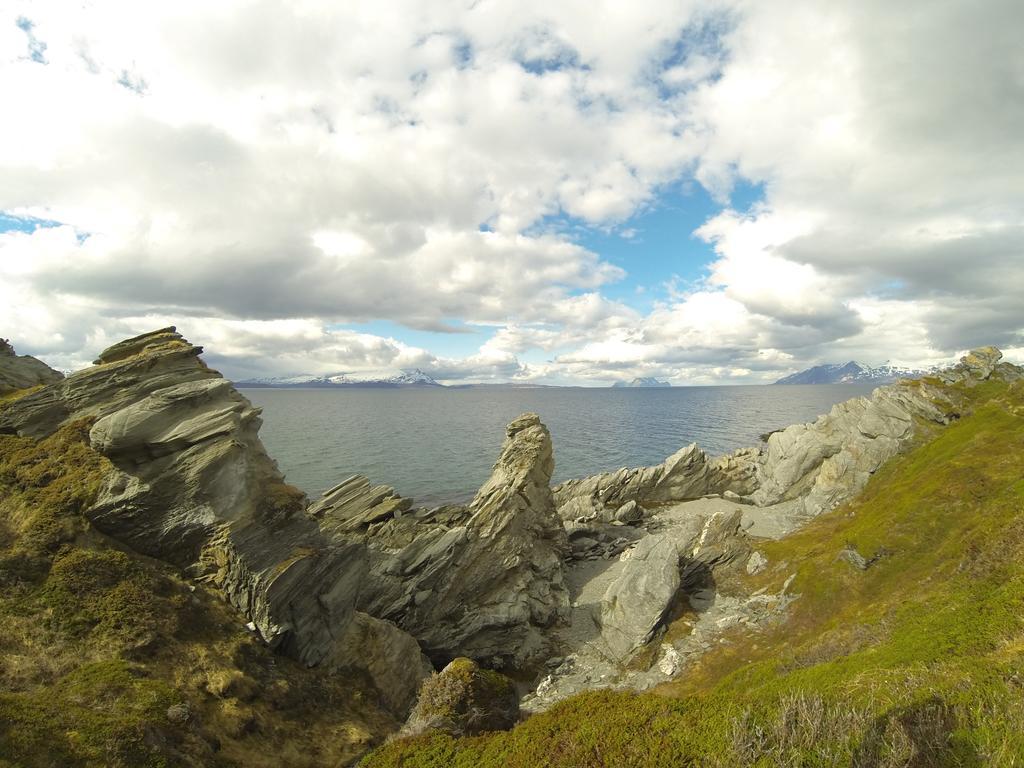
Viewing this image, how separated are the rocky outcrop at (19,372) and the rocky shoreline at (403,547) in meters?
0.16

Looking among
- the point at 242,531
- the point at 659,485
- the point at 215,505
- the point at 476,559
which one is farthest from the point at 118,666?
the point at 659,485

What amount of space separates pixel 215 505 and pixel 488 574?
2297cm

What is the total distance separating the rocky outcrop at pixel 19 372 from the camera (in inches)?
1183

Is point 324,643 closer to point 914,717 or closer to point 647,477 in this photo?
point 914,717

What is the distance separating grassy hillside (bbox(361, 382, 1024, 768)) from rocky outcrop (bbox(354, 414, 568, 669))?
13.6 m

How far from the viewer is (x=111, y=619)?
1881 centimetres

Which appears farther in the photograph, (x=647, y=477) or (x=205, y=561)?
(x=647, y=477)

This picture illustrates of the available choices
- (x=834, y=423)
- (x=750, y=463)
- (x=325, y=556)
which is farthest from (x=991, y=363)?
(x=325, y=556)

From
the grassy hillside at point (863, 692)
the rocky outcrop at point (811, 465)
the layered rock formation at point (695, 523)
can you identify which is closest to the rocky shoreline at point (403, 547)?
the layered rock formation at point (695, 523)

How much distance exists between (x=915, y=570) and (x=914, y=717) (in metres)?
22.3

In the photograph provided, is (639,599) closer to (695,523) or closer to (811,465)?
(695,523)

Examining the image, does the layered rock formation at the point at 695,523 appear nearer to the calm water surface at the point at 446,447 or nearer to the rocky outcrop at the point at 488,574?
the rocky outcrop at the point at 488,574

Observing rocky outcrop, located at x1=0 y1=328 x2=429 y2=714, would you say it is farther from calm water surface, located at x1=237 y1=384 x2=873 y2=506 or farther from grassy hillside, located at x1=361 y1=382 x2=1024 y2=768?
calm water surface, located at x1=237 y1=384 x2=873 y2=506

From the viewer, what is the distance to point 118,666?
17.0m
